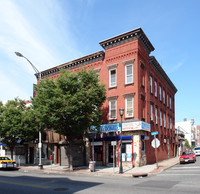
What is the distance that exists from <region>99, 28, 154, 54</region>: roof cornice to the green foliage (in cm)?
578

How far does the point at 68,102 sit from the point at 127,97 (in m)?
7.06

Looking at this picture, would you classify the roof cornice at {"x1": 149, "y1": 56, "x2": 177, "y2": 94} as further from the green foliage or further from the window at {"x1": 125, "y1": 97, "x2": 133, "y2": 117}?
the green foliage

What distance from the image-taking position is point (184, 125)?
8400cm

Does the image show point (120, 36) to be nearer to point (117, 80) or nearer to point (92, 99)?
point (117, 80)

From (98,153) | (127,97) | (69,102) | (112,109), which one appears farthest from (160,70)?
(69,102)

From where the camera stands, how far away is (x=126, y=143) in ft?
75.4

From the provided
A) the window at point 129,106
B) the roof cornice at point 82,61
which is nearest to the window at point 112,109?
the window at point 129,106

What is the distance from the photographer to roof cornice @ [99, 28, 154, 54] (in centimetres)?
2341

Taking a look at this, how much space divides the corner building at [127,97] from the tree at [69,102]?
2.26 meters

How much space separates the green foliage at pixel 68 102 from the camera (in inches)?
756

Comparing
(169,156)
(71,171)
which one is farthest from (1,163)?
(169,156)

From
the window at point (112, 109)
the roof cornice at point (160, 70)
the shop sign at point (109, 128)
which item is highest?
the roof cornice at point (160, 70)

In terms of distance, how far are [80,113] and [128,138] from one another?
5.79 metres

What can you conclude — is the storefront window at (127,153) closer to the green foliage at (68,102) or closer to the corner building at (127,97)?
the corner building at (127,97)
